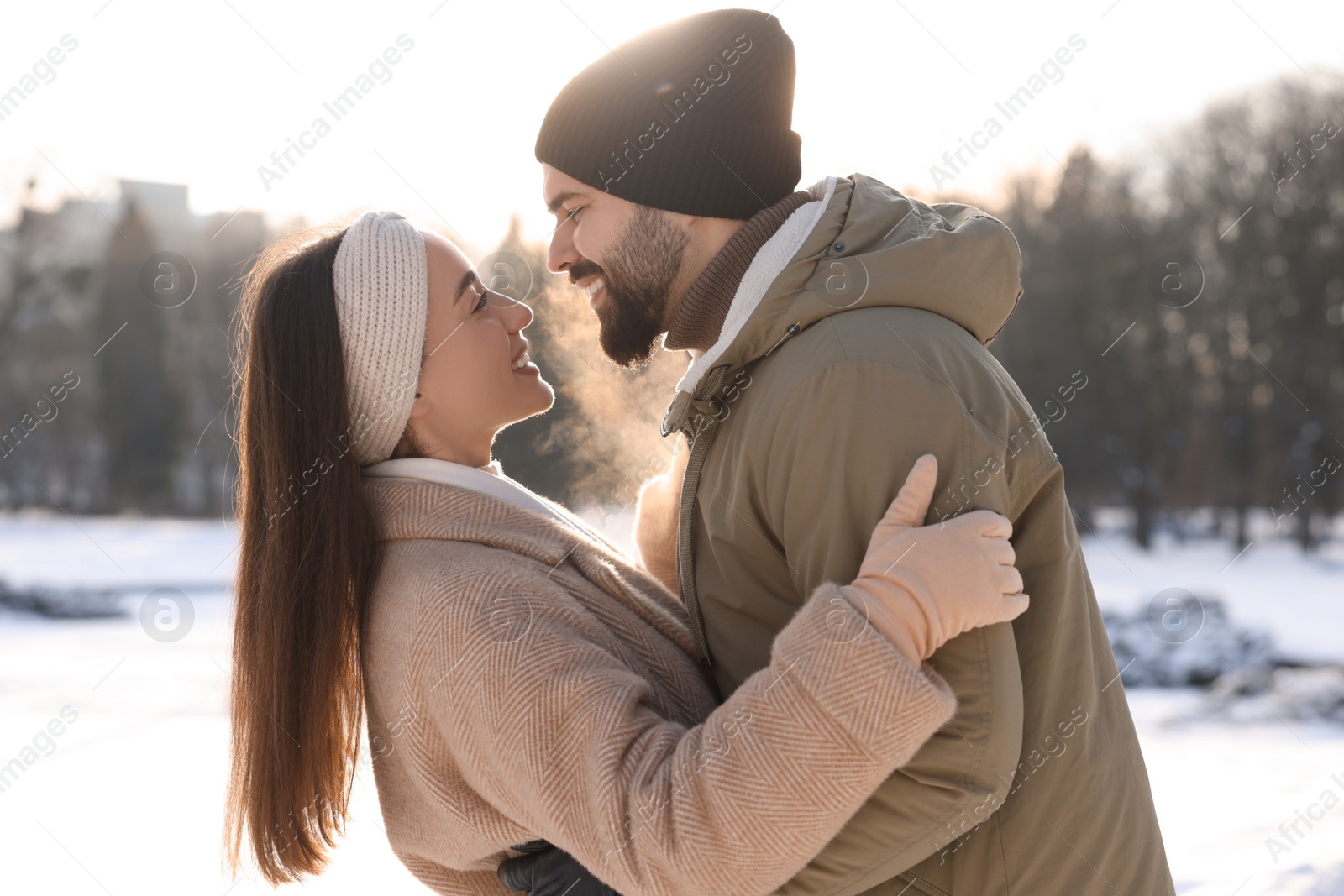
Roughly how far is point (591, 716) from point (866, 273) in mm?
831

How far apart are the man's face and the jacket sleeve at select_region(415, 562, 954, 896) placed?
0.89 meters

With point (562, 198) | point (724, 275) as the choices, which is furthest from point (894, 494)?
point (562, 198)

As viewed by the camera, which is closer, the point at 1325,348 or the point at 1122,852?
the point at 1122,852

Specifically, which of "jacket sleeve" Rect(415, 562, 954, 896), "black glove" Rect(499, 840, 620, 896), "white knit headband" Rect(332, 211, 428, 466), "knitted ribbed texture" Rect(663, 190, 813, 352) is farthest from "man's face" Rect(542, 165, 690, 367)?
"black glove" Rect(499, 840, 620, 896)

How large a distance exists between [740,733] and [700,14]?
163cm

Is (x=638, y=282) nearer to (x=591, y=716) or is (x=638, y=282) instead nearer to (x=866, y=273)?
(x=866, y=273)

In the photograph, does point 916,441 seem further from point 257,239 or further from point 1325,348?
point 257,239

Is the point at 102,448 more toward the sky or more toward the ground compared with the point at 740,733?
more toward the ground

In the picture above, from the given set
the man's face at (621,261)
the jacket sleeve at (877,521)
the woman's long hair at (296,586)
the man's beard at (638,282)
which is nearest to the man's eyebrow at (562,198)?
the man's face at (621,261)

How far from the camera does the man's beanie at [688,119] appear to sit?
7.41ft

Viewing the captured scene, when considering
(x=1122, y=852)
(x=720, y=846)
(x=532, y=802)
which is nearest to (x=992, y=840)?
(x=1122, y=852)

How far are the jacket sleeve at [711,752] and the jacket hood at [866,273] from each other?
50 cm

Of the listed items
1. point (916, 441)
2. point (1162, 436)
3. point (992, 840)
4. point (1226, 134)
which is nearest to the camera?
point (916, 441)

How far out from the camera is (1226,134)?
21.0m
